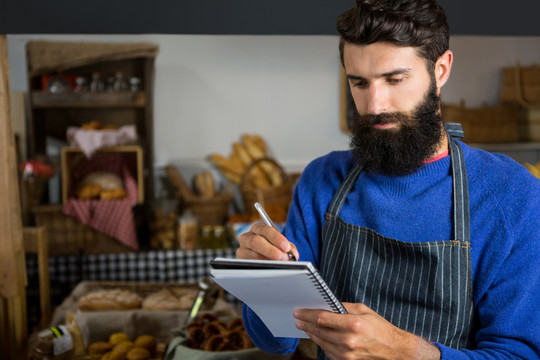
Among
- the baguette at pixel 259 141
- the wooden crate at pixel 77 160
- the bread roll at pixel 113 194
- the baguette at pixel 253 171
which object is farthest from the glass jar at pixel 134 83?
the baguette at pixel 259 141

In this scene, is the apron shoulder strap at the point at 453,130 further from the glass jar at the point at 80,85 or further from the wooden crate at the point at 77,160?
the glass jar at the point at 80,85

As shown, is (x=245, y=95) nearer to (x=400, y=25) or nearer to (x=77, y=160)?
(x=77, y=160)

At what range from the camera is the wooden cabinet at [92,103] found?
13.8 feet

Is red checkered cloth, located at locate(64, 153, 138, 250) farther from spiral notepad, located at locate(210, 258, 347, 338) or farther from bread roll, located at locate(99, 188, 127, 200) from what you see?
spiral notepad, located at locate(210, 258, 347, 338)

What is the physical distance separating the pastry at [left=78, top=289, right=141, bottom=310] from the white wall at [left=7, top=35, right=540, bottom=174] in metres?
2.38

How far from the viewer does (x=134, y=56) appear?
444cm

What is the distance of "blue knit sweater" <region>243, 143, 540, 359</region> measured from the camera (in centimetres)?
135

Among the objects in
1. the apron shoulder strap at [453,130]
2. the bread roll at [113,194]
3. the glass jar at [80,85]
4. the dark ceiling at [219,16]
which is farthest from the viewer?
the glass jar at [80,85]

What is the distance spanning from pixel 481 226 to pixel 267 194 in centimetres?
310

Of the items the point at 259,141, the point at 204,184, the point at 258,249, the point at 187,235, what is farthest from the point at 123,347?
the point at 259,141

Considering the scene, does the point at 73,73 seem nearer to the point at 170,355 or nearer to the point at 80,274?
the point at 80,274

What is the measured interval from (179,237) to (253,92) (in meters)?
1.83

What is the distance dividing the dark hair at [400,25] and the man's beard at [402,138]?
0.11 metres

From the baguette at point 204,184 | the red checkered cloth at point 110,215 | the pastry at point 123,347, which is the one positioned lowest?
the pastry at point 123,347
